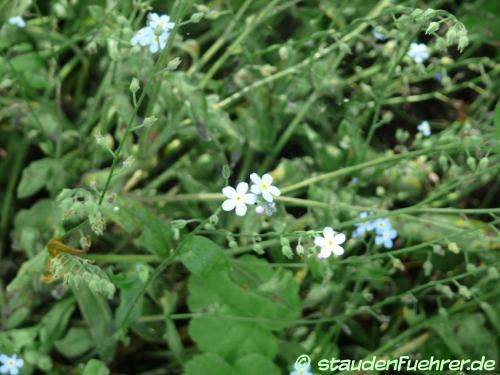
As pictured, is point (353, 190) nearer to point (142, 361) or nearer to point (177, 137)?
point (177, 137)

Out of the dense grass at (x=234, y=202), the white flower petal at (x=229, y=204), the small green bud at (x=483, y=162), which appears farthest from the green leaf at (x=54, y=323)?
the small green bud at (x=483, y=162)

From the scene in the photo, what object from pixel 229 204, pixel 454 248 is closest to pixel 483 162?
pixel 454 248

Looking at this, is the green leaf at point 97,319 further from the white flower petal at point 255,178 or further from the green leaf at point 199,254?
the white flower petal at point 255,178

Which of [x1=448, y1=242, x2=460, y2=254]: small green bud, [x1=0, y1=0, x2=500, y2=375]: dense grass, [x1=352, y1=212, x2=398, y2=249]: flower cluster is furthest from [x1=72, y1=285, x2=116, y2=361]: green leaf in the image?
[x1=448, y1=242, x2=460, y2=254]: small green bud

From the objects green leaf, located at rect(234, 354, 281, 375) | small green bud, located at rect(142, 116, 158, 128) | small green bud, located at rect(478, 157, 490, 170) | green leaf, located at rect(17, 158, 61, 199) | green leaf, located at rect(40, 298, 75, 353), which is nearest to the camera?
small green bud, located at rect(142, 116, 158, 128)

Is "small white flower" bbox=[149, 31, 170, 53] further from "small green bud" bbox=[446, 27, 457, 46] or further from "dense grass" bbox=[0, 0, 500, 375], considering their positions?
"small green bud" bbox=[446, 27, 457, 46]

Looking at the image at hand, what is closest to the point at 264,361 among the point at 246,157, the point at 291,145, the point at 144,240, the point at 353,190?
the point at 144,240
